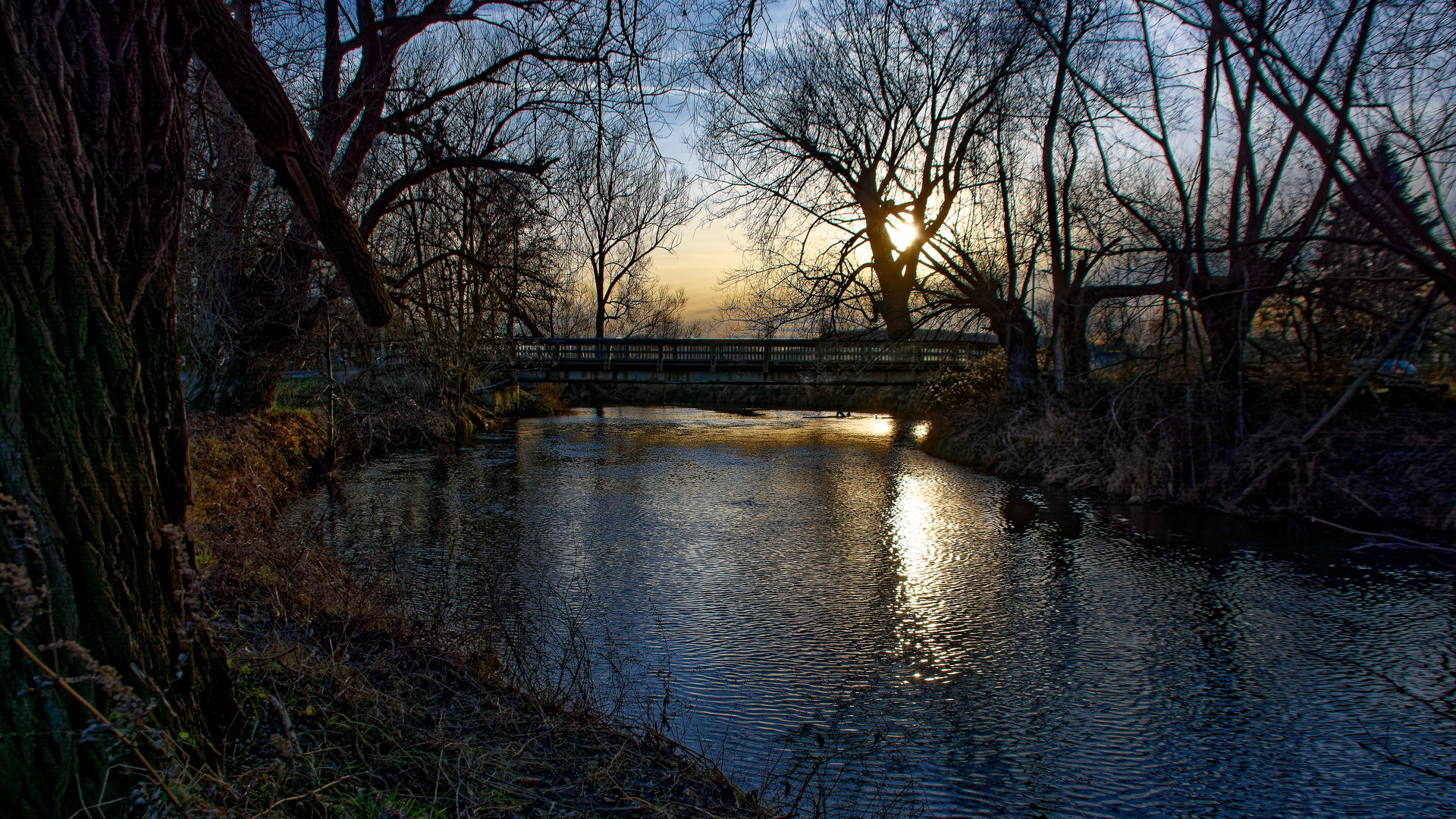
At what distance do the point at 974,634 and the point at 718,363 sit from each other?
19.4 meters

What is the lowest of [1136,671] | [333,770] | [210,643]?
[1136,671]

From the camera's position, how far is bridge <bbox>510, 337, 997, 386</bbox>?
2338cm

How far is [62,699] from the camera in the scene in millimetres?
2271

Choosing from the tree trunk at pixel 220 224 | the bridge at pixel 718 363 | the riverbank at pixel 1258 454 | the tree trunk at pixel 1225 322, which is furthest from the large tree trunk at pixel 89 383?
the bridge at pixel 718 363

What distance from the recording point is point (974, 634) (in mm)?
5914

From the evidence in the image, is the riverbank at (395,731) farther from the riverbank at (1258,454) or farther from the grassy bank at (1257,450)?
the grassy bank at (1257,450)

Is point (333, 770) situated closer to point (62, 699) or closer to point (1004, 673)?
point (62, 699)

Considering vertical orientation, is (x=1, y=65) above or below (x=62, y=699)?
above

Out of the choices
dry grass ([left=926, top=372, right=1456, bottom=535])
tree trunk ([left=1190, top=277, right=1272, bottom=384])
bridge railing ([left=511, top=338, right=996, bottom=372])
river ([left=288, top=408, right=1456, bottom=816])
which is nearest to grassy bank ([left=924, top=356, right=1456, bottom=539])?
dry grass ([left=926, top=372, right=1456, bottom=535])

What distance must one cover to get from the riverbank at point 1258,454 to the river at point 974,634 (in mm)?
558

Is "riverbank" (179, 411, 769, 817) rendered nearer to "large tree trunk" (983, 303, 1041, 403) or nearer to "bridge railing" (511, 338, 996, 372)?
"large tree trunk" (983, 303, 1041, 403)

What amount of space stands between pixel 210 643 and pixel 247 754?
401mm

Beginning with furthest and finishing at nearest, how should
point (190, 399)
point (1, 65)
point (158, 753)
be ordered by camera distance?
point (190, 399), point (158, 753), point (1, 65)

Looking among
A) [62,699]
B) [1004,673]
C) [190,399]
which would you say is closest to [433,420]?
[190,399]
